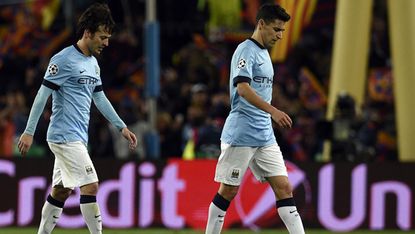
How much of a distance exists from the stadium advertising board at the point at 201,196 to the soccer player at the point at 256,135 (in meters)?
4.98

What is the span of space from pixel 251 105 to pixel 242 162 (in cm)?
54

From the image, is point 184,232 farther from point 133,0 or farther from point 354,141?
point 133,0

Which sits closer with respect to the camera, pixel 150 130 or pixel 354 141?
pixel 354 141

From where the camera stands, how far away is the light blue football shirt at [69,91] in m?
11.5

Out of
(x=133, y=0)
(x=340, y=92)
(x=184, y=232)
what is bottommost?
(x=184, y=232)

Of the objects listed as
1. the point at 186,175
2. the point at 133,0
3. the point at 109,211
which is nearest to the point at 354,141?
the point at 186,175

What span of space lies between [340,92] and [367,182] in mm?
2174

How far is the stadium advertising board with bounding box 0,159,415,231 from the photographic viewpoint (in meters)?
16.7

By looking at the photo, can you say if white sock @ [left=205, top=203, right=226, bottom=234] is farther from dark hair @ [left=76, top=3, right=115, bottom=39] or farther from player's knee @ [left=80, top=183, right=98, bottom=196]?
dark hair @ [left=76, top=3, right=115, bottom=39]

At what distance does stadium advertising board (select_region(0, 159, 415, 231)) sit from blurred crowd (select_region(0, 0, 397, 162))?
576 millimetres

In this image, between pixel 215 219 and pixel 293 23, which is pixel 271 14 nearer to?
pixel 215 219

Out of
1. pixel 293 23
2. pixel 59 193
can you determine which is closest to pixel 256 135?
pixel 59 193

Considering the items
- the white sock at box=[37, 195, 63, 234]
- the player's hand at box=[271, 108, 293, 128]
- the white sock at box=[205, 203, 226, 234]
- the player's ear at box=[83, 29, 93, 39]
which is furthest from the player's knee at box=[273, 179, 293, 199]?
the player's ear at box=[83, 29, 93, 39]

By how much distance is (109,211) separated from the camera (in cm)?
1681
